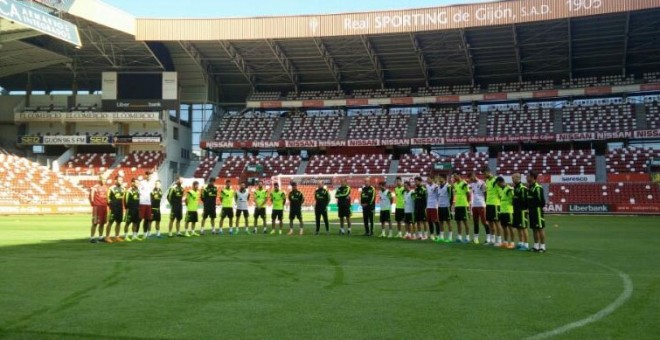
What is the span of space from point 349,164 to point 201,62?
16390mm

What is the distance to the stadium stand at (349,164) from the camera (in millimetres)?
47844

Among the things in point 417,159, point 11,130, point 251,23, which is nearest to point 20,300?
point 251,23

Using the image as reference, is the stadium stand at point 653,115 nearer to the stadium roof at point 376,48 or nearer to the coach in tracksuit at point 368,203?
the stadium roof at point 376,48

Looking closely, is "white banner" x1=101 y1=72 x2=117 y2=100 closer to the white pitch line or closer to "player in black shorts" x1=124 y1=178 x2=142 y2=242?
"player in black shorts" x1=124 y1=178 x2=142 y2=242

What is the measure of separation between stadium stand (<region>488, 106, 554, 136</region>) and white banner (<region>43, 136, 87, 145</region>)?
37467 mm

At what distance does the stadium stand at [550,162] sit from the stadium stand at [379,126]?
372 inches

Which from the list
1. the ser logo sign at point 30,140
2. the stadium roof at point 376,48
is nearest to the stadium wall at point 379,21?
the stadium roof at point 376,48

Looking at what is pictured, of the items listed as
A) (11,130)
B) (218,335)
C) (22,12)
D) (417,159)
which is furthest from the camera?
(11,130)

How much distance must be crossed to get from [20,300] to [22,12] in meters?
28.2

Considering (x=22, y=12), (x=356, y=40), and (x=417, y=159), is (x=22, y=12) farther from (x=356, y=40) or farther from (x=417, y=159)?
(x=417, y=159)

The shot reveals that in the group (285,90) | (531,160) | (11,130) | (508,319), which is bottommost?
(508,319)

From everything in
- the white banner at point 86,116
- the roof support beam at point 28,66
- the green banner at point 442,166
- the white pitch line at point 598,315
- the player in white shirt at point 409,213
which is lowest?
the white pitch line at point 598,315

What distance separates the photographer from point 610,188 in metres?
39.1

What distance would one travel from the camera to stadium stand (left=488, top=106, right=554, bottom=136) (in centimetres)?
4722
